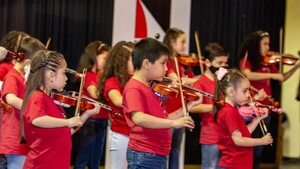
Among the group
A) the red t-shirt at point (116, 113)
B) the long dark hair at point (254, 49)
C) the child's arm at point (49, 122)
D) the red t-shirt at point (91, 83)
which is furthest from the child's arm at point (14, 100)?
the long dark hair at point (254, 49)

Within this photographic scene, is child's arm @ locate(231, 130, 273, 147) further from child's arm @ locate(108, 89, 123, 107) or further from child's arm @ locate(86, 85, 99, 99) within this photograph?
child's arm @ locate(86, 85, 99, 99)

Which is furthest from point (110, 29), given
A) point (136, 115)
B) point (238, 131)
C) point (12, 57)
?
point (136, 115)

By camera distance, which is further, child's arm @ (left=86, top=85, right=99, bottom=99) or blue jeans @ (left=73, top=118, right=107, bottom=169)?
blue jeans @ (left=73, top=118, right=107, bottom=169)

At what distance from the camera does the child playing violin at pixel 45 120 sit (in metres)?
3.15

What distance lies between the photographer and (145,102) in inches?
129

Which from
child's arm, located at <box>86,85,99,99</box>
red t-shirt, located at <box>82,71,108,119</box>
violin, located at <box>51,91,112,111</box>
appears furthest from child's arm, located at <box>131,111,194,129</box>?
red t-shirt, located at <box>82,71,108,119</box>

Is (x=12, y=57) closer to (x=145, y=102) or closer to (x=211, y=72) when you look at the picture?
(x=145, y=102)

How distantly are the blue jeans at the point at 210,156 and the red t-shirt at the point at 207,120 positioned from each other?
4 centimetres

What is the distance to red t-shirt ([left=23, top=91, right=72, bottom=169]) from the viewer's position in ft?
10.4

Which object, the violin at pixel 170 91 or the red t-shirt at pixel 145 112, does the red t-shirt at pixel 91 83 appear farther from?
the red t-shirt at pixel 145 112

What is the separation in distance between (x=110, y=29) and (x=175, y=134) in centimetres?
163

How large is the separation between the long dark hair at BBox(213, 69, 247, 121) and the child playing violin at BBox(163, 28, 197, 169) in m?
0.38

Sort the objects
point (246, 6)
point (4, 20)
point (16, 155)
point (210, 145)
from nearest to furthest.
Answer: point (16, 155)
point (210, 145)
point (4, 20)
point (246, 6)

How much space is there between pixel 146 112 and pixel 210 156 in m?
1.42
